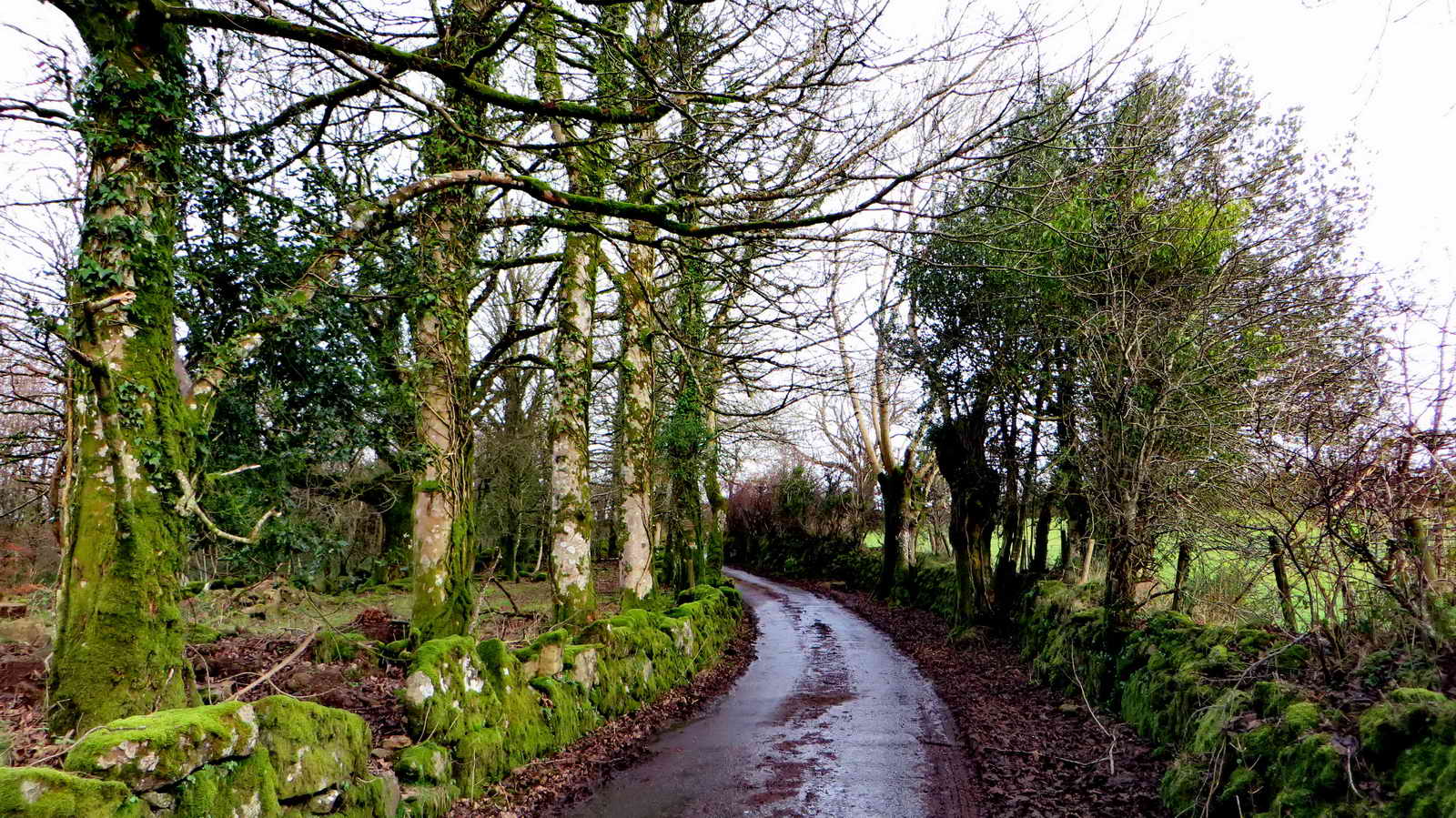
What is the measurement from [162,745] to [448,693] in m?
2.58

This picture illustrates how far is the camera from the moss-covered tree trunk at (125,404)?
433cm

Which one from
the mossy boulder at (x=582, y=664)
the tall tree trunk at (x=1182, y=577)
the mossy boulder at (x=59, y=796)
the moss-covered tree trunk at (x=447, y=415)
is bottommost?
the mossy boulder at (x=582, y=664)

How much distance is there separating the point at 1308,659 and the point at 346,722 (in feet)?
22.8

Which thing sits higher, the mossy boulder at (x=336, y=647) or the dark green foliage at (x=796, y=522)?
the dark green foliage at (x=796, y=522)

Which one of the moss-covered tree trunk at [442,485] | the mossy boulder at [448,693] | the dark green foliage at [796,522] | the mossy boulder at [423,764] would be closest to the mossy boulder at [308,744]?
the mossy boulder at [423,764]

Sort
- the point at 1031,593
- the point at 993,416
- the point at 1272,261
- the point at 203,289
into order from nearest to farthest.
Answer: the point at 203,289 → the point at 1272,261 → the point at 1031,593 → the point at 993,416

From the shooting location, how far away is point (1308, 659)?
18.4ft

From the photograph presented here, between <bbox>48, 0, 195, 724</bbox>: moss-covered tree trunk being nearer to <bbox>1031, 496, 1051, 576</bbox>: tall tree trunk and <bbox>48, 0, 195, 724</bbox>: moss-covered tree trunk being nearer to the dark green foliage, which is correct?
<bbox>1031, 496, 1051, 576</bbox>: tall tree trunk

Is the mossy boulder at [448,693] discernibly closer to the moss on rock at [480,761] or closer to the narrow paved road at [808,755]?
the moss on rock at [480,761]

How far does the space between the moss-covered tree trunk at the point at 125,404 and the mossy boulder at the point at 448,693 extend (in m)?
1.47

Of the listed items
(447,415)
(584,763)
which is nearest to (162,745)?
(584,763)

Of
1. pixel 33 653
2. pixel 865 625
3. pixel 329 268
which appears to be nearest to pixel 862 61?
pixel 329 268

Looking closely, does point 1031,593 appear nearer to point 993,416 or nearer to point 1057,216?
point 993,416

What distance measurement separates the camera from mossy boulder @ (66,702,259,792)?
3.22 m
